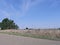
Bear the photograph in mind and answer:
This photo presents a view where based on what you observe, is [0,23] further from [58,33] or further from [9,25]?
[58,33]

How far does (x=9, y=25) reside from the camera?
10400cm

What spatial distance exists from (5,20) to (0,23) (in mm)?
4957

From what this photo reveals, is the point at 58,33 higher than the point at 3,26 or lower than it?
lower

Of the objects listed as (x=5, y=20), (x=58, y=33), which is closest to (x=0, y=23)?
(x=5, y=20)

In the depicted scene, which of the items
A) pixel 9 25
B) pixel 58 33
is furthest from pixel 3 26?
pixel 58 33

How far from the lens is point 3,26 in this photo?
10238cm

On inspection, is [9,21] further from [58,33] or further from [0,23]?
[58,33]

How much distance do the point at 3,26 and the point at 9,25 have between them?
13.8ft

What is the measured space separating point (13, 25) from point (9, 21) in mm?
4020

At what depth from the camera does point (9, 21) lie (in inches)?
4188

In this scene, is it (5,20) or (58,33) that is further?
(5,20)

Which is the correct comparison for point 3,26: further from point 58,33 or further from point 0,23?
point 58,33

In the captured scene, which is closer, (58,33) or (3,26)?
(58,33)

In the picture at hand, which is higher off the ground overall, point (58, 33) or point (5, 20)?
point (5, 20)
